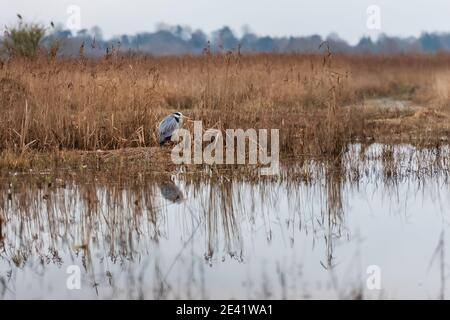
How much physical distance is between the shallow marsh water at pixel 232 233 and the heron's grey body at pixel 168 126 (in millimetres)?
709

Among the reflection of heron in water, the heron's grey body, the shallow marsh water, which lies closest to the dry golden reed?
the heron's grey body

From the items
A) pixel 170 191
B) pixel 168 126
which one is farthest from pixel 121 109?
Result: pixel 170 191

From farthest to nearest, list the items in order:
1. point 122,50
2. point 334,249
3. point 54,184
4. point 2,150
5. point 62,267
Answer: point 122,50 < point 2,150 < point 54,184 < point 334,249 < point 62,267

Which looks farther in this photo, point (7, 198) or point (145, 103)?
point (145, 103)

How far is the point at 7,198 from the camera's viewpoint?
6.32 m

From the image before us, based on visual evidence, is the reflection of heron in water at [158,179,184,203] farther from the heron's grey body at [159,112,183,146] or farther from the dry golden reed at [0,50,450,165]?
the dry golden reed at [0,50,450,165]

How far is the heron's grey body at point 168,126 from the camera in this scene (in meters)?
7.96

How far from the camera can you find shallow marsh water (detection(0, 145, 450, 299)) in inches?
164

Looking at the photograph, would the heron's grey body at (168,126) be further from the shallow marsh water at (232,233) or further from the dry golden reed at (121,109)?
the shallow marsh water at (232,233)

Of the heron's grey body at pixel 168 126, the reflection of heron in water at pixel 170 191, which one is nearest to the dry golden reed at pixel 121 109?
the heron's grey body at pixel 168 126
